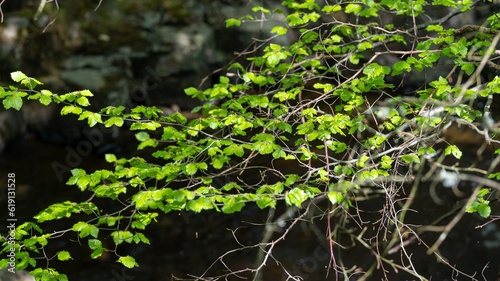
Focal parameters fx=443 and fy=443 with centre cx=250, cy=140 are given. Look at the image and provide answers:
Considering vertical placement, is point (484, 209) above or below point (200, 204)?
below


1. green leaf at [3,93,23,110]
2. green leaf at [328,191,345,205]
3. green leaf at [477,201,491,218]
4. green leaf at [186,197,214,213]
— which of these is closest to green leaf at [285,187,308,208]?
green leaf at [328,191,345,205]

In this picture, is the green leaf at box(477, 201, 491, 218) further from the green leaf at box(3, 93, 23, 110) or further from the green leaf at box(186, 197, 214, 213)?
the green leaf at box(3, 93, 23, 110)

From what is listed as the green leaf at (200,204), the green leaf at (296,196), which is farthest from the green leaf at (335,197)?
the green leaf at (200,204)

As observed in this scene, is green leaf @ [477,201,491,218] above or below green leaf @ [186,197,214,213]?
below

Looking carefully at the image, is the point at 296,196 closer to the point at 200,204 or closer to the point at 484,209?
the point at 200,204

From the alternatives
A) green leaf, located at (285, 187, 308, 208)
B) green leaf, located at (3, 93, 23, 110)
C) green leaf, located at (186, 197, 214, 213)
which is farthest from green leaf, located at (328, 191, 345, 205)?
green leaf, located at (3, 93, 23, 110)

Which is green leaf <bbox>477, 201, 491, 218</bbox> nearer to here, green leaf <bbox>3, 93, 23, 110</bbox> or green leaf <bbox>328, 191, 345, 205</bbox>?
green leaf <bbox>328, 191, 345, 205</bbox>

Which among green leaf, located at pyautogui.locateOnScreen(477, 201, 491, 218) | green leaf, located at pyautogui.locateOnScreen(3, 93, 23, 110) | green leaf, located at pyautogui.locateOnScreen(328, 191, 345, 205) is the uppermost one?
green leaf, located at pyautogui.locateOnScreen(3, 93, 23, 110)

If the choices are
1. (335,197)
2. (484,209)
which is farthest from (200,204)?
(484,209)

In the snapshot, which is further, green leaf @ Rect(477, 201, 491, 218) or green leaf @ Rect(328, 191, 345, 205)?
green leaf @ Rect(477, 201, 491, 218)

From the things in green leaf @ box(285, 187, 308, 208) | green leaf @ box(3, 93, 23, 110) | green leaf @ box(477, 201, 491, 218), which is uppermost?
green leaf @ box(3, 93, 23, 110)

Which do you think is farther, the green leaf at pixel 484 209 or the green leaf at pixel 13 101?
the green leaf at pixel 484 209

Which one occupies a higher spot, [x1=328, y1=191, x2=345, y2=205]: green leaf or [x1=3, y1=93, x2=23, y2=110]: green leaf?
[x1=3, y1=93, x2=23, y2=110]: green leaf

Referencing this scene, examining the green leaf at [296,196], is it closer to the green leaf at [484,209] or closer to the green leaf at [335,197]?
the green leaf at [335,197]
